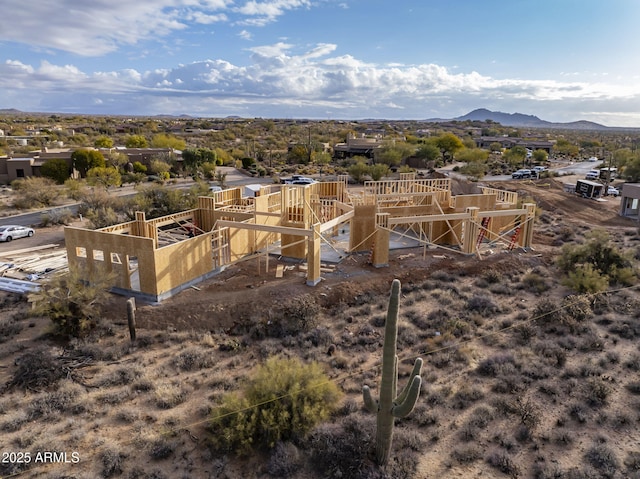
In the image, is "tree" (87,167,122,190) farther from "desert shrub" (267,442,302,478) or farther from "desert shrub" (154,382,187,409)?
"desert shrub" (267,442,302,478)

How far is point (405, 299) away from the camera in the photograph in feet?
61.0

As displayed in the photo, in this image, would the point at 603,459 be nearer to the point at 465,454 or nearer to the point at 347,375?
the point at 465,454

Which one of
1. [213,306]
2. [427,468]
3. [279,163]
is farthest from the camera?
[279,163]

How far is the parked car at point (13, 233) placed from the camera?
28.5 m

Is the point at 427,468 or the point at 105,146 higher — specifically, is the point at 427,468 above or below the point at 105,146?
below

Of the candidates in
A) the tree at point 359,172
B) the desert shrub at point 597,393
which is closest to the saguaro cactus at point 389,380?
the desert shrub at point 597,393

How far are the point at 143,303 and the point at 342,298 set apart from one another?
25.6 ft

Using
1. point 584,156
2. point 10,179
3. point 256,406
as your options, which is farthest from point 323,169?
point 584,156

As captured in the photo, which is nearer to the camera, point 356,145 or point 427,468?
point 427,468

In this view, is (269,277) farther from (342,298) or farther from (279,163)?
(279,163)

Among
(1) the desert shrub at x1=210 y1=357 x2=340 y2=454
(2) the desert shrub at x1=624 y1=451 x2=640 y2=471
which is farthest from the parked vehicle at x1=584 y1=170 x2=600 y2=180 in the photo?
(1) the desert shrub at x1=210 y1=357 x2=340 y2=454

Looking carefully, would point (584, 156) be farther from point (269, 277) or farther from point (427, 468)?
point (427, 468)

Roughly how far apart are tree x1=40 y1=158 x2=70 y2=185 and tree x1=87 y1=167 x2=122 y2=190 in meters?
5.48

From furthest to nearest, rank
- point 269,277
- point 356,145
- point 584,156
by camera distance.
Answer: point 584,156 < point 356,145 < point 269,277
